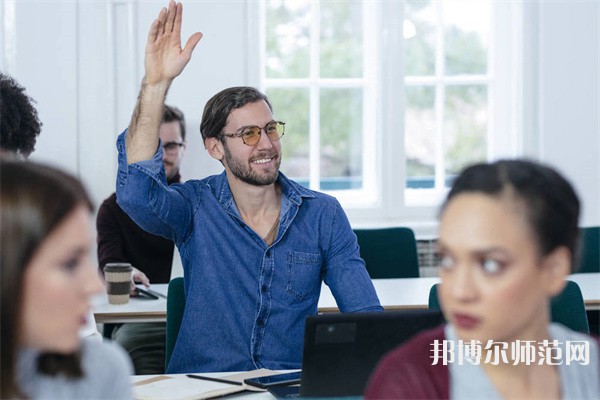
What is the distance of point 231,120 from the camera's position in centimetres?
318

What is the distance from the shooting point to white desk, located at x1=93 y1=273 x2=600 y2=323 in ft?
11.9

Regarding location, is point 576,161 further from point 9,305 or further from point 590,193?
point 9,305

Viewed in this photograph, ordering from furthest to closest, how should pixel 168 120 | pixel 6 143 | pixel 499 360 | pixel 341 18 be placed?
pixel 341 18 → pixel 168 120 → pixel 6 143 → pixel 499 360

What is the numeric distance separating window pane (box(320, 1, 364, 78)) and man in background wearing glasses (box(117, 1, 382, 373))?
2.65 meters

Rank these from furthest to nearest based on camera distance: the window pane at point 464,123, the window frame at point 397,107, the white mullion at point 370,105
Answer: the window pane at point 464,123 < the white mullion at point 370,105 < the window frame at point 397,107

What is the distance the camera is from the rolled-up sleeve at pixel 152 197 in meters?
2.82

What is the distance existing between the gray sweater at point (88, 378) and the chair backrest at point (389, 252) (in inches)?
118

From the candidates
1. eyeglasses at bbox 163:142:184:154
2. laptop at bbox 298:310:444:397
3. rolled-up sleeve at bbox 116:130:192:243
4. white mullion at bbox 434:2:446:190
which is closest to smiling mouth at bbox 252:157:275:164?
rolled-up sleeve at bbox 116:130:192:243

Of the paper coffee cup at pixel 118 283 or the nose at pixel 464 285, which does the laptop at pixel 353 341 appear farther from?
the paper coffee cup at pixel 118 283

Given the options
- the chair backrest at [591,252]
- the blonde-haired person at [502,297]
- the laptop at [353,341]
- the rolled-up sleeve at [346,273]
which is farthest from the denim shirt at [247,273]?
the chair backrest at [591,252]

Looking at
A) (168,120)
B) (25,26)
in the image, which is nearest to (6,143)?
(168,120)

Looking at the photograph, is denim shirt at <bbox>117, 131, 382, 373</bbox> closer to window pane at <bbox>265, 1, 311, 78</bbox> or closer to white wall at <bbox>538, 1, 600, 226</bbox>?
window pane at <bbox>265, 1, 311, 78</bbox>

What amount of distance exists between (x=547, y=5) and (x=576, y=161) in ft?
3.12

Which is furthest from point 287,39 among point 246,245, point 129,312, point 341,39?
point 246,245
